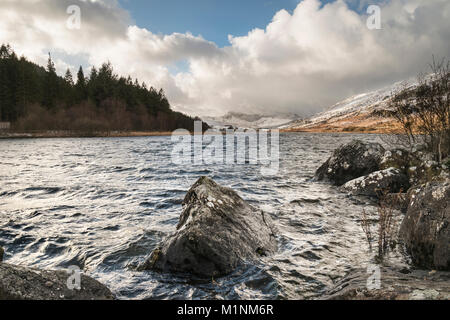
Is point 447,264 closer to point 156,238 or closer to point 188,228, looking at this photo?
point 188,228

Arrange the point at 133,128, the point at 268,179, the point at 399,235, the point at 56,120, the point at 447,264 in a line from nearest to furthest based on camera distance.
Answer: the point at 447,264 < the point at 399,235 < the point at 268,179 < the point at 56,120 < the point at 133,128

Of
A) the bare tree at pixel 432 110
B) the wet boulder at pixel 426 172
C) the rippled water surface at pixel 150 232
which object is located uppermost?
the bare tree at pixel 432 110

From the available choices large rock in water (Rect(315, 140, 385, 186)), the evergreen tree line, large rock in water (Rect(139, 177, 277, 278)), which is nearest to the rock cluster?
large rock in water (Rect(315, 140, 385, 186))

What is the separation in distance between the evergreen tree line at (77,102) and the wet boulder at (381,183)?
7957cm

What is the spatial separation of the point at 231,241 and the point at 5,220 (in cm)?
821

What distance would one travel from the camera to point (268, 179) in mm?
17016

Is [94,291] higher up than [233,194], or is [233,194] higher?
[233,194]

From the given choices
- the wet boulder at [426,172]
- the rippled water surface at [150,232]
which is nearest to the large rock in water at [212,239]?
the rippled water surface at [150,232]

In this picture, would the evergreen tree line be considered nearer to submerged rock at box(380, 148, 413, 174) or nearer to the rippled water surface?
the rippled water surface

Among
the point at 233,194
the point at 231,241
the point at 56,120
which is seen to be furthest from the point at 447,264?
the point at 56,120

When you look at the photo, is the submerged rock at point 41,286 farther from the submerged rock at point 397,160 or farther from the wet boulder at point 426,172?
the submerged rock at point 397,160

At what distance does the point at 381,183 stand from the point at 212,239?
32.7ft

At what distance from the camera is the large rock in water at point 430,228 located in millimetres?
5300

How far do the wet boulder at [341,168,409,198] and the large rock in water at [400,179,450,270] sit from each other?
535 centimetres
